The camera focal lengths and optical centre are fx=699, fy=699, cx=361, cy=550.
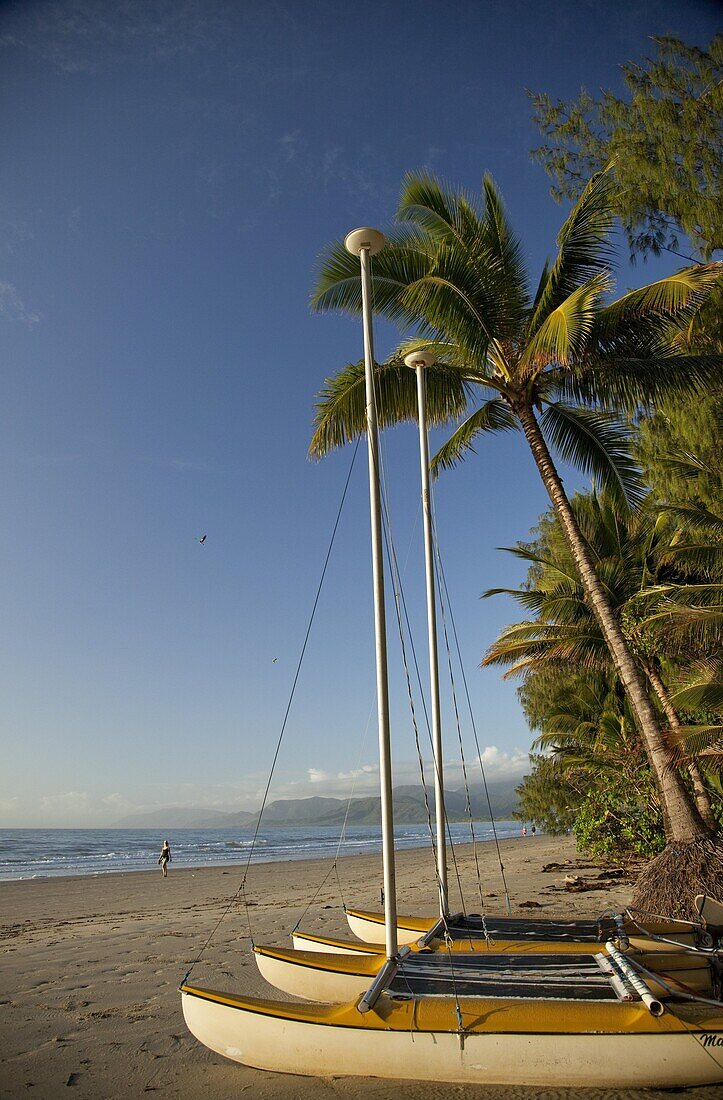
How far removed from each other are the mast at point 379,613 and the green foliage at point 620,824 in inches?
451

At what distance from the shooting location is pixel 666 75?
34.4 feet

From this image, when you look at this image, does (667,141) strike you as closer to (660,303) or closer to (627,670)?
(660,303)

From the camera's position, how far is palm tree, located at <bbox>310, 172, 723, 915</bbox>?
10.1 meters

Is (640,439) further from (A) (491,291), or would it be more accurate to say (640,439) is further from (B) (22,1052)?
(B) (22,1052)

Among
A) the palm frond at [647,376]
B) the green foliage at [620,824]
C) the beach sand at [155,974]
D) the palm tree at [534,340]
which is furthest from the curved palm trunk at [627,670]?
the green foliage at [620,824]

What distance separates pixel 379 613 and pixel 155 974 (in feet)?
17.6

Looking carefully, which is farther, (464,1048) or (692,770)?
(692,770)

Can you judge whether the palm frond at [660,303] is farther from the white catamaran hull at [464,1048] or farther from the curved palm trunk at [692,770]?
the white catamaran hull at [464,1048]

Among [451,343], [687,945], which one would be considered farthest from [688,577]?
[687,945]

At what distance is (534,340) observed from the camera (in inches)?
405

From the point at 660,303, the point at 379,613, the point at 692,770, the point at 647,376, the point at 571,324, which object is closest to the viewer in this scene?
the point at 379,613

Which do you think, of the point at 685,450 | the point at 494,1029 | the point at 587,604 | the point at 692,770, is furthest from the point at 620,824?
the point at 494,1029

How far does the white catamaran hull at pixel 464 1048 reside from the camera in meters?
4.04

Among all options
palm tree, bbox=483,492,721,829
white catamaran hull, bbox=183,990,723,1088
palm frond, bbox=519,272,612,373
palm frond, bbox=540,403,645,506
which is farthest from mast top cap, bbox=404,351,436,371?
palm tree, bbox=483,492,721,829
